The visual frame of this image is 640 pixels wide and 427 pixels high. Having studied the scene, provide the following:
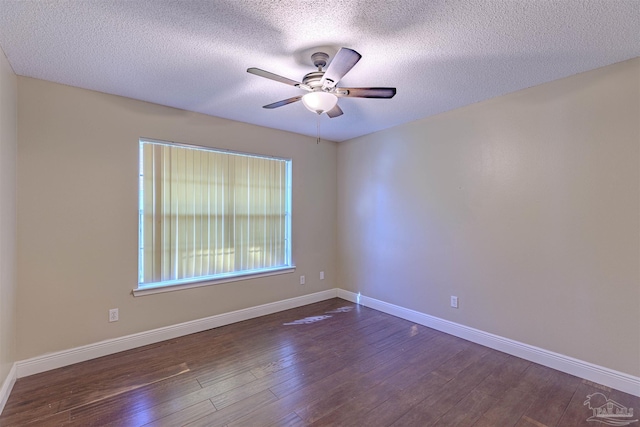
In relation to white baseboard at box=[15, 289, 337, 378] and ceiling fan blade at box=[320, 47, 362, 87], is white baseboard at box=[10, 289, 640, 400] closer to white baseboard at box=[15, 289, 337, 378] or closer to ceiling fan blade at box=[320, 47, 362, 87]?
white baseboard at box=[15, 289, 337, 378]

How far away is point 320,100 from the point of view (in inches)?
79.7

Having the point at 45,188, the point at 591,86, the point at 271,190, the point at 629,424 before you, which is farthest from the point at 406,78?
the point at 45,188

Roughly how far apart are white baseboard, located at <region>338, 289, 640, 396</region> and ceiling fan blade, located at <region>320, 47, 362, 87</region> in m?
2.75

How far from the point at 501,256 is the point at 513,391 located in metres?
1.14

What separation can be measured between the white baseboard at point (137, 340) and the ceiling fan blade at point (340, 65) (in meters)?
2.78

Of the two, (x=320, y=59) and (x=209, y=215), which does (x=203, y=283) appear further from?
(x=320, y=59)

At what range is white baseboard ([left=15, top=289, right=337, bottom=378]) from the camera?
2357mm

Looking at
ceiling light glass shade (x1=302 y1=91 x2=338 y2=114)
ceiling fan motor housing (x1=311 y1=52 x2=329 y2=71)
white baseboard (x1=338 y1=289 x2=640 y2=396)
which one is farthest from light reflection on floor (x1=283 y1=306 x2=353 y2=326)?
ceiling fan motor housing (x1=311 y1=52 x2=329 y2=71)

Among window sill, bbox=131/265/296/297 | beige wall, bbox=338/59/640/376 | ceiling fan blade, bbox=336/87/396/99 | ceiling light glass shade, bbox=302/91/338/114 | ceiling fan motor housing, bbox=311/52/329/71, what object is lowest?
window sill, bbox=131/265/296/297

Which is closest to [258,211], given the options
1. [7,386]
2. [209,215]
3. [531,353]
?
[209,215]

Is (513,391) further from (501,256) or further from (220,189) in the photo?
(220,189)

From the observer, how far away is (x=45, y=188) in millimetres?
2408

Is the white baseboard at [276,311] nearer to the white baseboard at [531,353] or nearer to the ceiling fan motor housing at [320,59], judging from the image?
the white baseboard at [531,353]

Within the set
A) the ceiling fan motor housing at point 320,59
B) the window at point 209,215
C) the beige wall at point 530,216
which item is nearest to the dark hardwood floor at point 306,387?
the beige wall at point 530,216
